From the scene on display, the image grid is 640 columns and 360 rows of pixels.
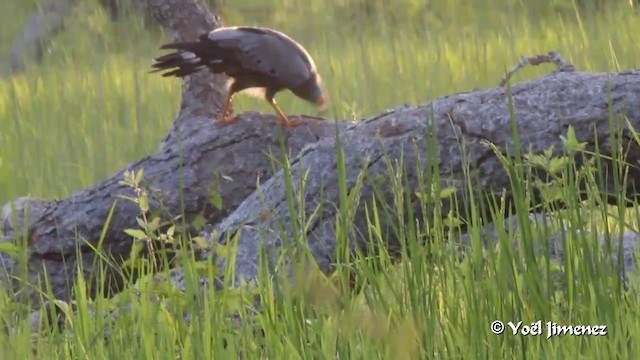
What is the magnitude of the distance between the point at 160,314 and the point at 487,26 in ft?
32.0

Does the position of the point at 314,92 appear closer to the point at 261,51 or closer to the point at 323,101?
the point at 323,101

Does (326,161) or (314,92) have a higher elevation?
(326,161)

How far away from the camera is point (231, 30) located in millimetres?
4211

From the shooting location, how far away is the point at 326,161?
3162mm

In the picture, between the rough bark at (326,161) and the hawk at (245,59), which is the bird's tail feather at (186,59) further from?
the rough bark at (326,161)

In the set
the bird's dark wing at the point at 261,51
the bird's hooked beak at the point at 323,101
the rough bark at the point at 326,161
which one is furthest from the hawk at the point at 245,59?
the rough bark at the point at 326,161

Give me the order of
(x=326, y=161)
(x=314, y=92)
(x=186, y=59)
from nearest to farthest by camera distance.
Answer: (x=326, y=161)
(x=186, y=59)
(x=314, y=92)

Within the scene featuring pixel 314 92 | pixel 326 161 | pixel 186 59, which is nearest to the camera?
pixel 326 161

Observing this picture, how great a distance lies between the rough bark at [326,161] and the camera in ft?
9.98

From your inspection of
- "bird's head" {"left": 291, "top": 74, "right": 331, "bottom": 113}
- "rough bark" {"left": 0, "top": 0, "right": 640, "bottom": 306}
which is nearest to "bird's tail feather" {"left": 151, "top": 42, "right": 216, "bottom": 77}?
"rough bark" {"left": 0, "top": 0, "right": 640, "bottom": 306}

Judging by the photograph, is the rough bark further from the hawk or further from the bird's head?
the bird's head

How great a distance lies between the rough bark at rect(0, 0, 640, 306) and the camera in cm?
304

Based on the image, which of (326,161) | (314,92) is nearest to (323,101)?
(314,92)

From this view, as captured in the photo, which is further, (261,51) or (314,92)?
(314,92)
